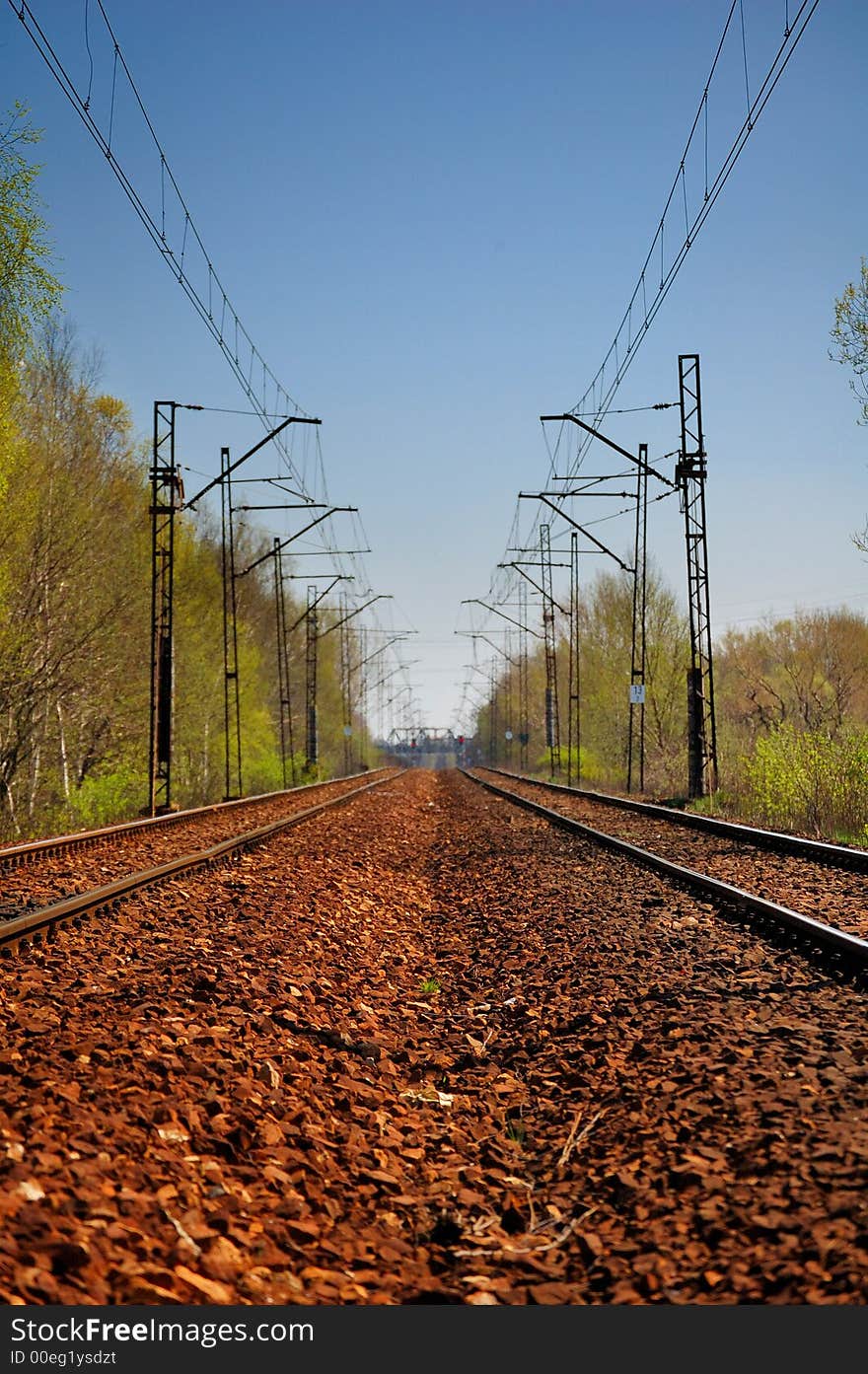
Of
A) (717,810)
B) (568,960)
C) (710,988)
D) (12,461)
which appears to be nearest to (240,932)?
(568,960)

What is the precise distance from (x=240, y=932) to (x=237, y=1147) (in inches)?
190

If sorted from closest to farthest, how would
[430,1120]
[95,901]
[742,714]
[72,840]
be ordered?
[430,1120] → [95,901] → [72,840] → [742,714]

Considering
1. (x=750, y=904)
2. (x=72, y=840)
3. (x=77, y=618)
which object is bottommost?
(x=750, y=904)

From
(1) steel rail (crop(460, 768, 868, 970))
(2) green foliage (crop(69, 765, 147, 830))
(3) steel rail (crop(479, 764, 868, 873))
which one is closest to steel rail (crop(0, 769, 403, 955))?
(1) steel rail (crop(460, 768, 868, 970))

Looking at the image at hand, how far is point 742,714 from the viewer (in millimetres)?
64375

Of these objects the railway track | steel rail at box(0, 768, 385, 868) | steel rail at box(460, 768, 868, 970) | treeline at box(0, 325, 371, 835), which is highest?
treeline at box(0, 325, 371, 835)

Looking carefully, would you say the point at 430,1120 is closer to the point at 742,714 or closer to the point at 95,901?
the point at 95,901

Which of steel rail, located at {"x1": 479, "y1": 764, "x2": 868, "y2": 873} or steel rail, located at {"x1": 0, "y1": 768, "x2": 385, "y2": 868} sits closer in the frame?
steel rail, located at {"x1": 479, "y1": 764, "x2": 868, "y2": 873}

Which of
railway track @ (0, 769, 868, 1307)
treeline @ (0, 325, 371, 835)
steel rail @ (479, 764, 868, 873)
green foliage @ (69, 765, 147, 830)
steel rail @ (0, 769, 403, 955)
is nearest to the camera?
railway track @ (0, 769, 868, 1307)

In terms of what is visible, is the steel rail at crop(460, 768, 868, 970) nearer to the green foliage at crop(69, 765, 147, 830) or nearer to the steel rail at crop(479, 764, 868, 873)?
the steel rail at crop(479, 764, 868, 873)

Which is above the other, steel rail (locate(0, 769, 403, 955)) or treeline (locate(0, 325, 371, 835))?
treeline (locate(0, 325, 371, 835))

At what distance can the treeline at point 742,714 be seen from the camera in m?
21.8

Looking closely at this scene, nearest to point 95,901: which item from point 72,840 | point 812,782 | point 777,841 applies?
point 72,840

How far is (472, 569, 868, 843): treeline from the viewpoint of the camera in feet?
71.6
